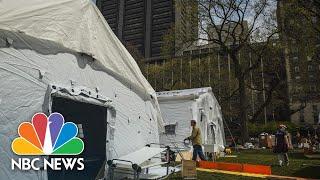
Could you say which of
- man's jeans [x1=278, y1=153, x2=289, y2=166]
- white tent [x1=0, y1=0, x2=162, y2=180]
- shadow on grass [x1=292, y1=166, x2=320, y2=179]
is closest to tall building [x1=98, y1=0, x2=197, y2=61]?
man's jeans [x1=278, y1=153, x2=289, y2=166]

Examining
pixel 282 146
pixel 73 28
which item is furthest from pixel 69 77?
pixel 282 146

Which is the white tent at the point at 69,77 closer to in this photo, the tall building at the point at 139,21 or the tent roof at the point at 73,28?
the tent roof at the point at 73,28

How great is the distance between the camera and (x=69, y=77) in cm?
882

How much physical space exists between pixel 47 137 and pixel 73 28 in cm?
306

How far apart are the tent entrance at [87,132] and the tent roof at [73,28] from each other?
1440mm

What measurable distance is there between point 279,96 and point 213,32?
64.9 ft

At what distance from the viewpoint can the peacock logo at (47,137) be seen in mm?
7348

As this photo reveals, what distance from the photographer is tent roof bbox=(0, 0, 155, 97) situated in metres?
7.78

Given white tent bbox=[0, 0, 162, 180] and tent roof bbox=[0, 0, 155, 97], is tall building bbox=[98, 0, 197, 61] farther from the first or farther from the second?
white tent bbox=[0, 0, 162, 180]

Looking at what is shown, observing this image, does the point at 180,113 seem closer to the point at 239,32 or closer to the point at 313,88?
the point at 239,32

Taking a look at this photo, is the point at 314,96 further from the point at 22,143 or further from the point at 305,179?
the point at 22,143

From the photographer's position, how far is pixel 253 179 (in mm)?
10352

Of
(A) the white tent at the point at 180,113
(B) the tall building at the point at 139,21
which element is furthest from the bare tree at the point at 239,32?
(B) the tall building at the point at 139,21

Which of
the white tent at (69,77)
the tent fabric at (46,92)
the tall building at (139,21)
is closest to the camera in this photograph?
the tent fabric at (46,92)
